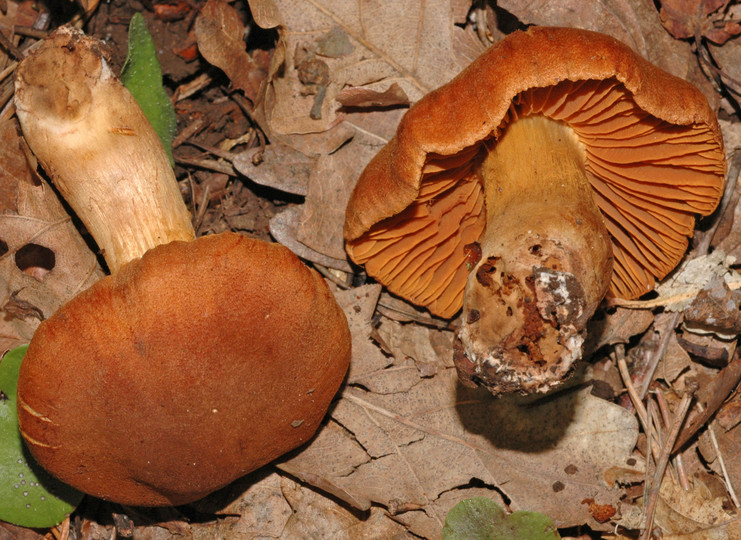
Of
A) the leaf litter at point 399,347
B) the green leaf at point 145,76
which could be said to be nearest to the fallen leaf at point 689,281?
the leaf litter at point 399,347

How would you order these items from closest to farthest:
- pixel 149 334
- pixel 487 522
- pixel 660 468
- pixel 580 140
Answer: pixel 149 334, pixel 580 140, pixel 487 522, pixel 660 468

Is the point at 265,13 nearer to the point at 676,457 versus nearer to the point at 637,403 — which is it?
the point at 637,403

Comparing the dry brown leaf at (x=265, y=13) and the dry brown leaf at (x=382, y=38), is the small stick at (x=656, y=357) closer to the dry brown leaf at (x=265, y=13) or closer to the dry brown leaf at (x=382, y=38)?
the dry brown leaf at (x=382, y=38)

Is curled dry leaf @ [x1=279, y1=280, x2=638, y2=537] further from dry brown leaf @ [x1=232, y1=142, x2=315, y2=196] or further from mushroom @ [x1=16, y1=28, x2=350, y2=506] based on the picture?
dry brown leaf @ [x1=232, y1=142, x2=315, y2=196]

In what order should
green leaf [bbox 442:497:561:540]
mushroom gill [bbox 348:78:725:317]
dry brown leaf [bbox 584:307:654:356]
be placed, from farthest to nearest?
dry brown leaf [bbox 584:307:654:356], green leaf [bbox 442:497:561:540], mushroom gill [bbox 348:78:725:317]

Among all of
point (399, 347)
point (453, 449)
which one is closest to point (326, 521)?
point (453, 449)

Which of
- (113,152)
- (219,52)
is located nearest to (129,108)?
(113,152)

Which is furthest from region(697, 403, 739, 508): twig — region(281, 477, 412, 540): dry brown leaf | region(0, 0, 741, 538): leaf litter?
region(281, 477, 412, 540): dry brown leaf
